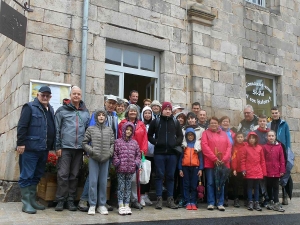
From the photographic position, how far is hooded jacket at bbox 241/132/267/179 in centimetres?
685

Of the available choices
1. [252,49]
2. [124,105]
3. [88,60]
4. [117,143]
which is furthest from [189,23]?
[117,143]

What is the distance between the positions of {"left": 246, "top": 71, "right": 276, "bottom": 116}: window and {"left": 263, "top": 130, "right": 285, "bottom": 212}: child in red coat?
11.7 feet

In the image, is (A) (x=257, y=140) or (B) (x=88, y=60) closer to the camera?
(A) (x=257, y=140)

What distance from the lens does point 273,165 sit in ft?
23.4

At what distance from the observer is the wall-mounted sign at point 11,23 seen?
6.75 metres

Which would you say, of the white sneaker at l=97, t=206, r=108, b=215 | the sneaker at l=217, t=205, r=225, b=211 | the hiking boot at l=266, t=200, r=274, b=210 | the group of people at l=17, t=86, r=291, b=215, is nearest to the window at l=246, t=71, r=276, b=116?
the group of people at l=17, t=86, r=291, b=215

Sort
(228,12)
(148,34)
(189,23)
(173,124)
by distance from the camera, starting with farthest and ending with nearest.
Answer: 1. (228,12)
2. (189,23)
3. (148,34)
4. (173,124)

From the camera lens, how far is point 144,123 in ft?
22.5

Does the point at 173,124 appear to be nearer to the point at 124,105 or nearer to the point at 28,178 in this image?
the point at 124,105

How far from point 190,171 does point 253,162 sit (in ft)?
4.04

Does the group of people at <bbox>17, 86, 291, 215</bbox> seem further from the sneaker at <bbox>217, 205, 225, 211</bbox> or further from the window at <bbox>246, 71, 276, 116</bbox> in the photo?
the window at <bbox>246, 71, 276, 116</bbox>

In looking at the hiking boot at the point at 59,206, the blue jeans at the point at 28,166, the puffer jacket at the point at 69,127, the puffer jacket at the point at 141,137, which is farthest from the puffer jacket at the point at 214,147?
the blue jeans at the point at 28,166

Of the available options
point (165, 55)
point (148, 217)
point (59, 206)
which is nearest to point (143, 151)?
point (148, 217)

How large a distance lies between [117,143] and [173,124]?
1.16 meters
